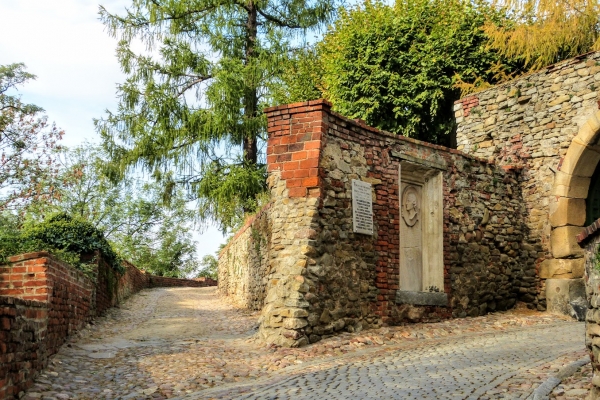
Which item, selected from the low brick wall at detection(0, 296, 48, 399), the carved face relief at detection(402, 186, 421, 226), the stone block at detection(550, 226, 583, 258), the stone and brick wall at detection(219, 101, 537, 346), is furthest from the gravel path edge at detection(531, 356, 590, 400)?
the stone block at detection(550, 226, 583, 258)

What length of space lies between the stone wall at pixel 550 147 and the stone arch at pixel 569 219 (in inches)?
0.7

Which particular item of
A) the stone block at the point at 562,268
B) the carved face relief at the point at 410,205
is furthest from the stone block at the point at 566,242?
the carved face relief at the point at 410,205

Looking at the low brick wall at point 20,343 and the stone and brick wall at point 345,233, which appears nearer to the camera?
the low brick wall at point 20,343

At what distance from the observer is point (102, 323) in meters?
11.6

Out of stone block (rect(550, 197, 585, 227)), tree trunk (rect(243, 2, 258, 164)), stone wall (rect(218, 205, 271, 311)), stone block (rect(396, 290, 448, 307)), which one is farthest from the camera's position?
tree trunk (rect(243, 2, 258, 164))

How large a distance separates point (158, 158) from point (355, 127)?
989cm

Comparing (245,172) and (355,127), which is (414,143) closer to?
(355,127)

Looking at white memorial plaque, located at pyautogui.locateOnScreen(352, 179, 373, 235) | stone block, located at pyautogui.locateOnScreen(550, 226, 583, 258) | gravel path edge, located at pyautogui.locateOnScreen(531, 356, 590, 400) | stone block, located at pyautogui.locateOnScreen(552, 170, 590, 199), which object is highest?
stone block, located at pyautogui.locateOnScreen(552, 170, 590, 199)

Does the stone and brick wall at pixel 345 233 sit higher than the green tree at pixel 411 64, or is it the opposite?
the green tree at pixel 411 64

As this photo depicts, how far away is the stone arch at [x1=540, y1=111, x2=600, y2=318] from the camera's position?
37.9 feet

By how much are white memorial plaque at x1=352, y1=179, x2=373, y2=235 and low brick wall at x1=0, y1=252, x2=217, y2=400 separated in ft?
14.6

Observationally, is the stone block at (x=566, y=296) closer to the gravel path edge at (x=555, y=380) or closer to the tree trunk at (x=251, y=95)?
the gravel path edge at (x=555, y=380)

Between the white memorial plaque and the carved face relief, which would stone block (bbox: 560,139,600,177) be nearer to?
the carved face relief

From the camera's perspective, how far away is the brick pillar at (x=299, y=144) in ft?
29.2
